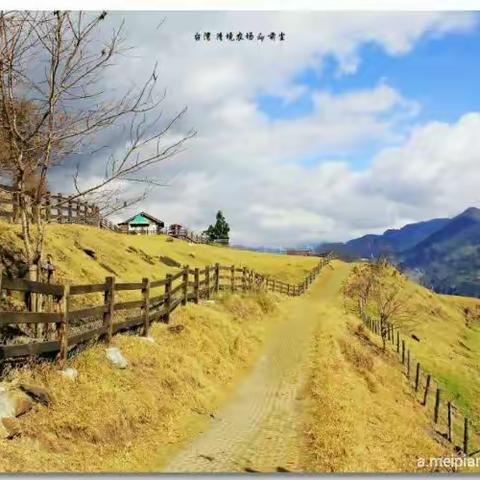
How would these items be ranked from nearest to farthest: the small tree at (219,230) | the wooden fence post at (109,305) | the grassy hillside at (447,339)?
the wooden fence post at (109,305) → the grassy hillside at (447,339) → the small tree at (219,230)

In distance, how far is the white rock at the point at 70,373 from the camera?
11287 mm

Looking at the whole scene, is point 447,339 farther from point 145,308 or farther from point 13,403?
point 13,403

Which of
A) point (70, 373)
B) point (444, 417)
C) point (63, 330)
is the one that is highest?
point (63, 330)

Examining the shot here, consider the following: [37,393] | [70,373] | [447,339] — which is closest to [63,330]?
[70,373]

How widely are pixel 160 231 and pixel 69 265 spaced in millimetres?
59507

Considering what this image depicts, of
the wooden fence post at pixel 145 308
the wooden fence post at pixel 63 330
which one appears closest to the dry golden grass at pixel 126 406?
the wooden fence post at pixel 63 330

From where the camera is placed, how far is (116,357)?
1329cm

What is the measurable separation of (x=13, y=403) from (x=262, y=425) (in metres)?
5.82

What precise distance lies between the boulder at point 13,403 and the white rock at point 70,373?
1.33 meters

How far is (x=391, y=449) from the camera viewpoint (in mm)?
12469

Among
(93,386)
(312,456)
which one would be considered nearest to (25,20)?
(93,386)

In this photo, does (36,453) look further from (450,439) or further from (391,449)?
(450,439)

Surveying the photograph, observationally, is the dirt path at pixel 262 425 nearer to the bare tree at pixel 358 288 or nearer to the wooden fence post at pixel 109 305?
the wooden fence post at pixel 109 305

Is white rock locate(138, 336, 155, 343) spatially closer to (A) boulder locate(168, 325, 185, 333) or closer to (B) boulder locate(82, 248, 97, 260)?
(A) boulder locate(168, 325, 185, 333)
